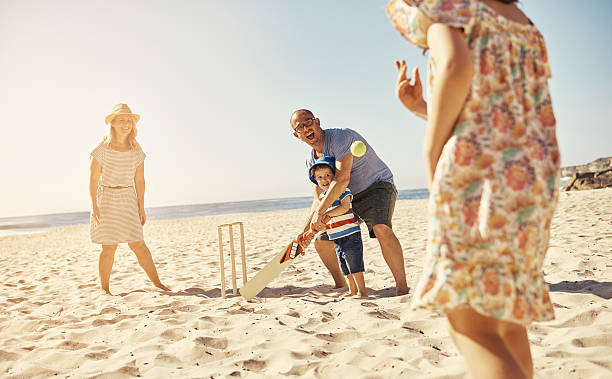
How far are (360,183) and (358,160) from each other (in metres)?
0.22

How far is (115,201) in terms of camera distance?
4617mm

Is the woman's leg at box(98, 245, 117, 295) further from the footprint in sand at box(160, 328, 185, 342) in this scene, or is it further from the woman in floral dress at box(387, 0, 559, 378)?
the woman in floral dress at box(387, 0, 559, 378)

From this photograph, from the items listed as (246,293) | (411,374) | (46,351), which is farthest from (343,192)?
(46,351)

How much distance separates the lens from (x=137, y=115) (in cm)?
473

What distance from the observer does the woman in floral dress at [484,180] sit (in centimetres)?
110

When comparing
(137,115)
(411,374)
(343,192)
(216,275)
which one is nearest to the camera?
(411,374)

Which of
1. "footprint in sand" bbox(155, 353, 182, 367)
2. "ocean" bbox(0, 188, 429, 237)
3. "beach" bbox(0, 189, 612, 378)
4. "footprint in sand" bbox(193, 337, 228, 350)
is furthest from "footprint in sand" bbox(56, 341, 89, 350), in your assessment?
"ocean" bbox(0, 188, 429, 237)

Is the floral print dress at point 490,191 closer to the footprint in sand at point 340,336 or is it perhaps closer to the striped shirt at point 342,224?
the footprint in sand at point 340,336

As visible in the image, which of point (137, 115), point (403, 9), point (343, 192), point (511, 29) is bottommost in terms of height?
point (343, 192)

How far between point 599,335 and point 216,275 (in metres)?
4.14

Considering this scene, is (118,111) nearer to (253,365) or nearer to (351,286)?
(351,286)

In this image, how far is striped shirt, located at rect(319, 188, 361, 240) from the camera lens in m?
3.74

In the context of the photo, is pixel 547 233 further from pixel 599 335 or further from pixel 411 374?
pixel 599 335

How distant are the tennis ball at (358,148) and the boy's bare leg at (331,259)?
1.06m
